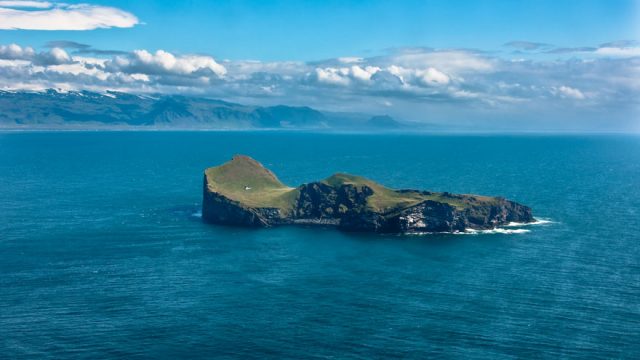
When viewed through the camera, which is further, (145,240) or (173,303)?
(145,240)

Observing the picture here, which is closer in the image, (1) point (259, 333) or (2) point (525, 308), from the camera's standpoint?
(1) point (259, 333)

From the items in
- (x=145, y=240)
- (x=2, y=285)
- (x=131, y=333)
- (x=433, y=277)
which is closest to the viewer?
(x=131, y=333)

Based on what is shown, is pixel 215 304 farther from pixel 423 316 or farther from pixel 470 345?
pixel 470 345

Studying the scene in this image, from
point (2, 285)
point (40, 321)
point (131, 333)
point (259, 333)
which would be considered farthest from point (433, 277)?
point (2, 285)

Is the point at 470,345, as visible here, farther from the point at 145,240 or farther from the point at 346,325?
the point at 145,240

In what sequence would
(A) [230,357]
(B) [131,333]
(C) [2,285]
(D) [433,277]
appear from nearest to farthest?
(A) [230,357], (B) [131,333], (C) [2,285], (D) [433,277]

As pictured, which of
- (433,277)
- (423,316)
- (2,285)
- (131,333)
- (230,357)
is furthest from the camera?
(433,277)

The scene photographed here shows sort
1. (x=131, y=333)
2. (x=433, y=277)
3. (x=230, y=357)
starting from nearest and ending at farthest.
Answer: (x=230, y=357) → (x=131, y=333) → (x=433, y=277)

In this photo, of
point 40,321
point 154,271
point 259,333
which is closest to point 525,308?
point 259,333

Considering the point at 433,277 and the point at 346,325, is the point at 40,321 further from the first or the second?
the point at 433,277
